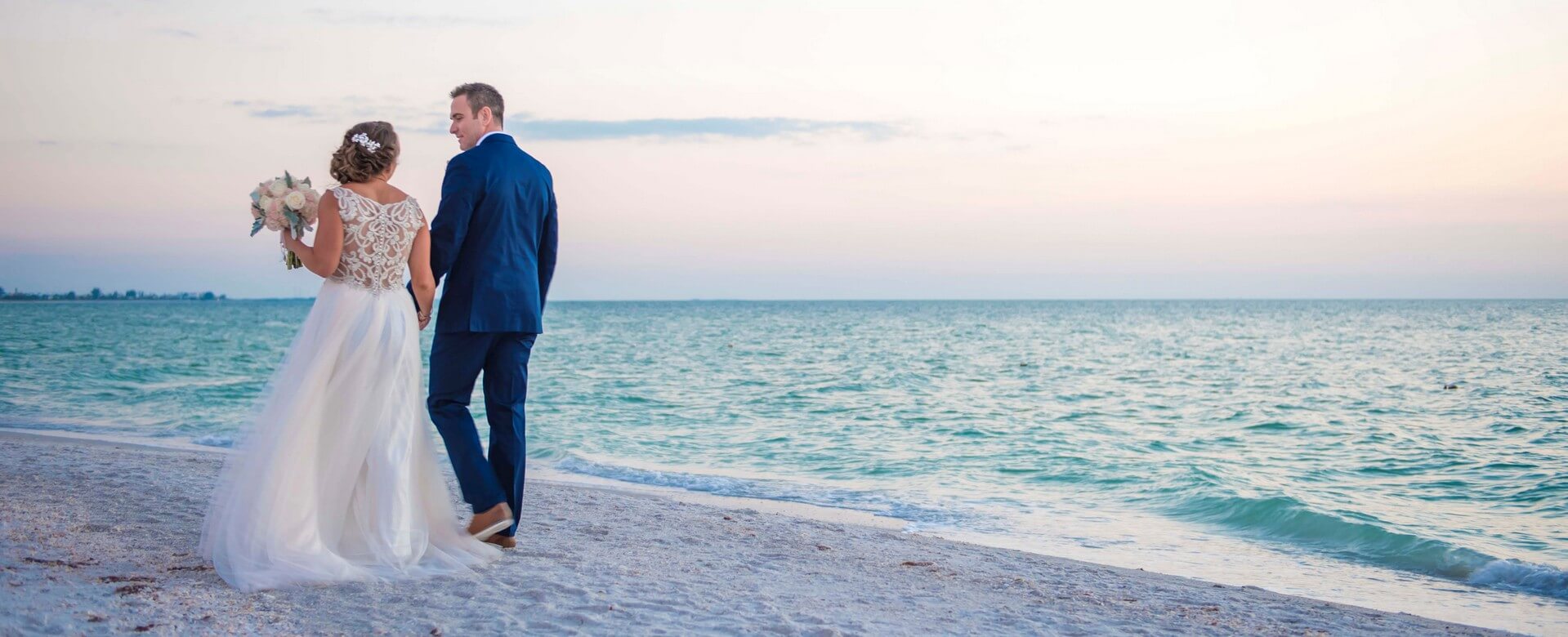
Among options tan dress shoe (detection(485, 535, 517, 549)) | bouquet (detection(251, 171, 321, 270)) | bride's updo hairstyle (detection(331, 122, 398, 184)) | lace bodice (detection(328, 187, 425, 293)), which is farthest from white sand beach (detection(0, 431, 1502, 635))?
bride's updo hairstyle (detection(331, 122, 398, 184))

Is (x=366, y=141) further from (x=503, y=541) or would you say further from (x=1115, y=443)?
(x=1115, y=443)

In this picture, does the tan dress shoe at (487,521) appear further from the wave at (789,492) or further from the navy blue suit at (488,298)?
the wave at (789,492)

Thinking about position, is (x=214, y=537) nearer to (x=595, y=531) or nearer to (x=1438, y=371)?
(x=595, y=531)

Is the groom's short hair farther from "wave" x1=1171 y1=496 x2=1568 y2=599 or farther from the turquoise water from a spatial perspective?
"wave" x1=1171 y1=496 x2=1568 y2=599

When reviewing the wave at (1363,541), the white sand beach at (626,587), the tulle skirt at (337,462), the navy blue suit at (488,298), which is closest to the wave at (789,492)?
the white sand beach at (626,587)

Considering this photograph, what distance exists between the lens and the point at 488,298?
14.7ft

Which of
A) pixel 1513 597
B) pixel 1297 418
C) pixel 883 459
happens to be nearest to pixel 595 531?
pixel 1513 597

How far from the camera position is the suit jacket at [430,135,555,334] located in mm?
4484

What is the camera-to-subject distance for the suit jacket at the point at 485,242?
4.48 meters

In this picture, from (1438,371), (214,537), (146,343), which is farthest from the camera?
(146,343)

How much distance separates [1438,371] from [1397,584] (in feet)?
79.3

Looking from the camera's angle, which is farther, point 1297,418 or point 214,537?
point 1297,418

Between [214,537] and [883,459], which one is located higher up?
[214,537]

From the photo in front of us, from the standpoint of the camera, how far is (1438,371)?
27125 millimetres
